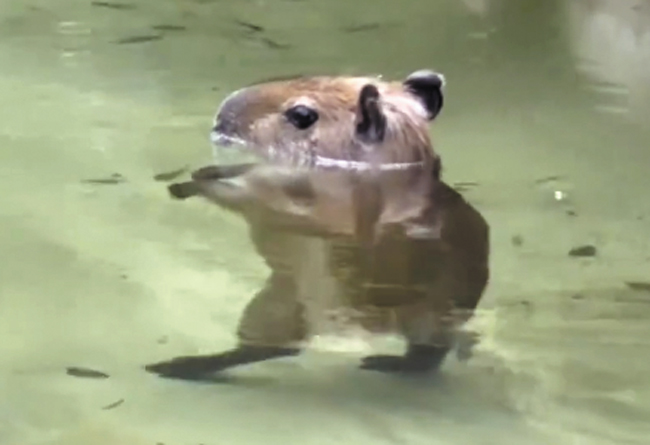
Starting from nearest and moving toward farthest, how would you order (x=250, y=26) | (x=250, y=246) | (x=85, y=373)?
(x=85, y=373)
(x=250, y=246)
(x=250, y=26)

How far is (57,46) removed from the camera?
4.45m

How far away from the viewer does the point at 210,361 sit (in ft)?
6.65

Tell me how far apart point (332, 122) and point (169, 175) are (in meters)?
0.55

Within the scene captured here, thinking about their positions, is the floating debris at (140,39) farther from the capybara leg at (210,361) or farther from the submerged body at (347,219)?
the capybara leg at (210,361)

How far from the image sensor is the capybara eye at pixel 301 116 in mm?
3324

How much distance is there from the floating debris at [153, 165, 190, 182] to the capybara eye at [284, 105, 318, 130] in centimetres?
40

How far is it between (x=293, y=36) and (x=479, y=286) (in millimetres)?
2672

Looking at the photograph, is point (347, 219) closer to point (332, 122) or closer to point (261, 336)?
point (332, 122)

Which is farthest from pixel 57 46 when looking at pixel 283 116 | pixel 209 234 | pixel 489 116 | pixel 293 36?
pixel 209 234

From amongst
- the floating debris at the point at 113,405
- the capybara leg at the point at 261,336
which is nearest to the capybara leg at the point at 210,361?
the capybara leg at the point at 261,336

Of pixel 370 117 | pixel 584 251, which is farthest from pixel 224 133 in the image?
pixel 584 251

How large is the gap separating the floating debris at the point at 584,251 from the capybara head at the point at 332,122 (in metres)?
0.70

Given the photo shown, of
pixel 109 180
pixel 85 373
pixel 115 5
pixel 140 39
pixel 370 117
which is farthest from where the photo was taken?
pixel 115 5

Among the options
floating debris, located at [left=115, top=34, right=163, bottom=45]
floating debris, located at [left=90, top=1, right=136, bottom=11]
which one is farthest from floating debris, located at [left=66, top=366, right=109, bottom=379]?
floating debris, located at [left=90, top=1, right=136, bottom=11]
